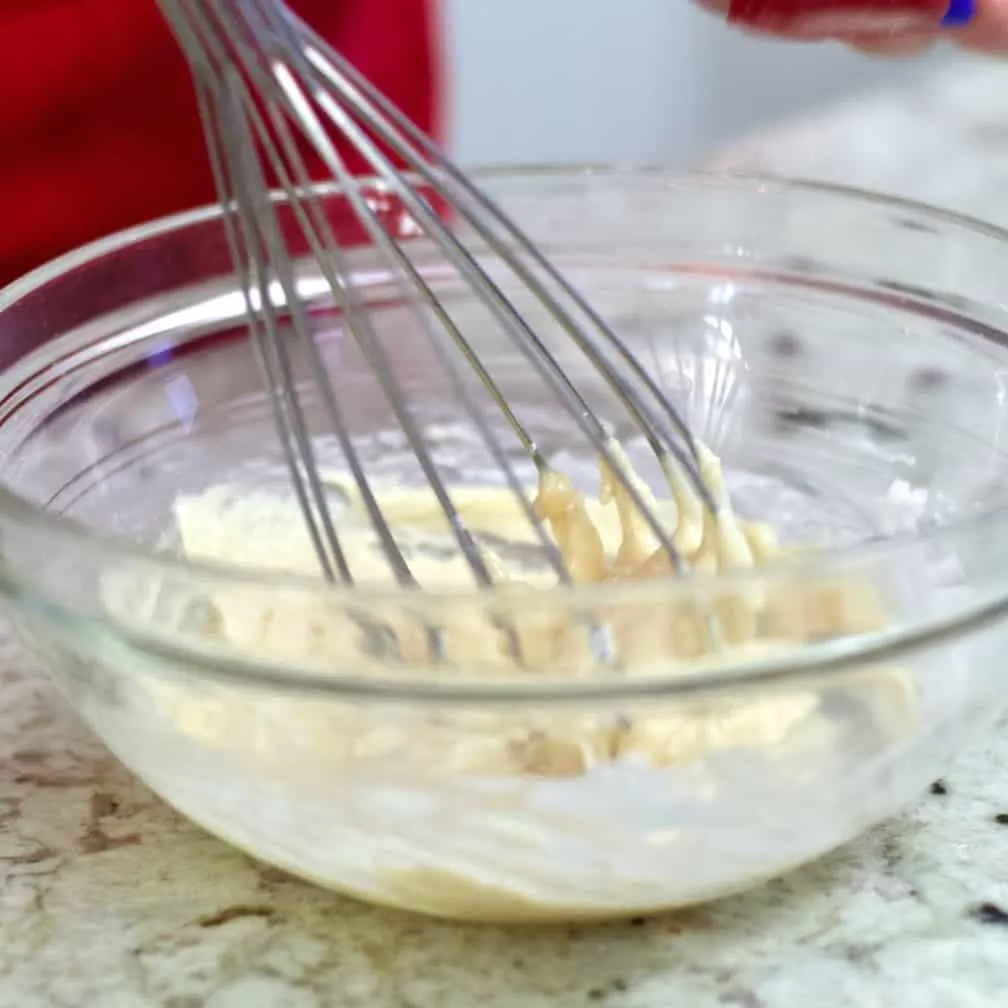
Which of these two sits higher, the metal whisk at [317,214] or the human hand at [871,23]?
the human hand at [871,23]

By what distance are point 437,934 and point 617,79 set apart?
133cm

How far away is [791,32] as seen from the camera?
49 cm

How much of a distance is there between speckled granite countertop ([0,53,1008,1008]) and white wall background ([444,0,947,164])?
1061 mm

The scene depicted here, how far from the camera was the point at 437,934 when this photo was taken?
35 cm

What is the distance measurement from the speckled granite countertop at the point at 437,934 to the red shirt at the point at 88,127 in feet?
1.39

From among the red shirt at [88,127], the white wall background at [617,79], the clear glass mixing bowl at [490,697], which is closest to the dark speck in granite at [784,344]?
the clear glass mixing bowl at [490,697]

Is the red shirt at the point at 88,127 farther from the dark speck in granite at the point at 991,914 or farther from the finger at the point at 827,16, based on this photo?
the dark speck in granite at the point at 991,914

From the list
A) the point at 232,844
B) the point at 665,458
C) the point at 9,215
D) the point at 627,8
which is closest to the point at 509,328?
the point at 665,458

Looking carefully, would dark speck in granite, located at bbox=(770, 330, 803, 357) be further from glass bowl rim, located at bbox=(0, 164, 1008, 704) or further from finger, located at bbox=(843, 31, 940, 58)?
glass bowl rim, located at bbox=(0, 164, 1008, 704)

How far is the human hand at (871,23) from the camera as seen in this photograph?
0.49m

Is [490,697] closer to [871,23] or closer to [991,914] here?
[991,914]

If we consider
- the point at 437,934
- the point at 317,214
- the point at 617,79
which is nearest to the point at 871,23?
the point at 317,214

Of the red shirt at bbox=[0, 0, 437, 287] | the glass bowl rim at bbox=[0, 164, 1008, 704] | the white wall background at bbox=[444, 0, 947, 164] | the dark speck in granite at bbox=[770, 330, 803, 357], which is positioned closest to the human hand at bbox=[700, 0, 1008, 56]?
the dark speck in granite at bbox=[770, 330, 803, 357]

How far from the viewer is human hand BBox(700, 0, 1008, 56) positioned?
49cm
